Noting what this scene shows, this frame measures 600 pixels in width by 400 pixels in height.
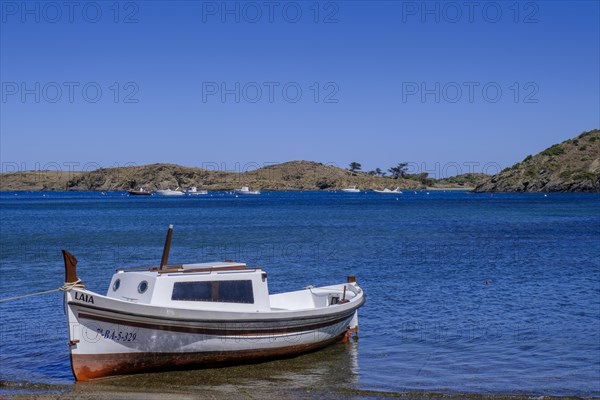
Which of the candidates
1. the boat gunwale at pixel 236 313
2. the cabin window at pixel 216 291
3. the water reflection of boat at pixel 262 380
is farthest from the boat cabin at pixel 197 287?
the water reflection of boat at pixel 262 380

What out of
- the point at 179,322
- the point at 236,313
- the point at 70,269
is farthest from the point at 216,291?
the point at 70,269

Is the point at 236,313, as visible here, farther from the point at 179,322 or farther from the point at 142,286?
the point at 142,286

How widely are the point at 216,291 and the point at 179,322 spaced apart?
56.9 inches

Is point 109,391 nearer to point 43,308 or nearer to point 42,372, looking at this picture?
point 42,372

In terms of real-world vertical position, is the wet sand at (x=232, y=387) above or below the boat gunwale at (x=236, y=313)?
below

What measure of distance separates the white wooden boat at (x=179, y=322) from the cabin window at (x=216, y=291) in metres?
0.02

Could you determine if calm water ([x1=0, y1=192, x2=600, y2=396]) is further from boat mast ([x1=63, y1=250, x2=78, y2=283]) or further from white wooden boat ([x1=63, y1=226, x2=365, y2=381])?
boat mast ([x1=63, y1=250, x2=78, y2=283])

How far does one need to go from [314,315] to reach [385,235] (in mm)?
45137

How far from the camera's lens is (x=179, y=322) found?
17.5 m

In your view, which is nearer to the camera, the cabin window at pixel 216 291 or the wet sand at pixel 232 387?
the wet sand at pixel 232 387

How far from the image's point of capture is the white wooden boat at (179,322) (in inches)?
661

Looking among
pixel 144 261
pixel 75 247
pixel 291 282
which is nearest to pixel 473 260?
pixel 291 282

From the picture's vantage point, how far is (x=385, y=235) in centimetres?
6469

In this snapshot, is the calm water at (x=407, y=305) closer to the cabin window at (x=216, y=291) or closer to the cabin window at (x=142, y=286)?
the cabin window at (x=216, y=291)
